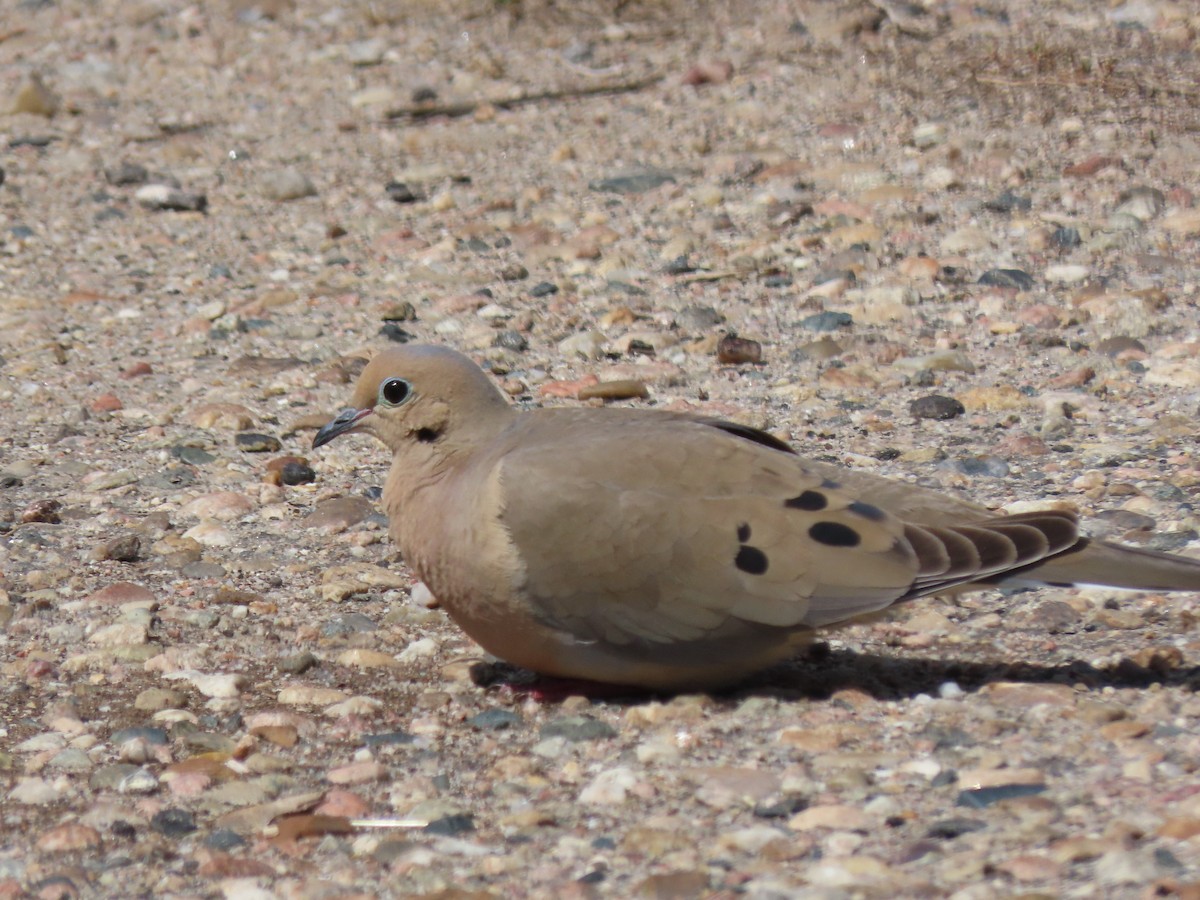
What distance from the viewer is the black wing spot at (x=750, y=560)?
11.7 ft

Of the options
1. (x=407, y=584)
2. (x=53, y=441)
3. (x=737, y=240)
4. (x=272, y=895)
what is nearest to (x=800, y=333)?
(x=737, y=240)

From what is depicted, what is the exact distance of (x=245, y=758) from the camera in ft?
11.6

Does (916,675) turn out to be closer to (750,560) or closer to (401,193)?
(750,560)

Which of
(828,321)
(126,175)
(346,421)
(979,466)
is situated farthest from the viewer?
(126,175)

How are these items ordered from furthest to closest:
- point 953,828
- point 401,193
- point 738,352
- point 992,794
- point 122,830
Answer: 1. point 401,193
2. point 738,352
3. point 122,830
4. point 992,794
5. point 953,828

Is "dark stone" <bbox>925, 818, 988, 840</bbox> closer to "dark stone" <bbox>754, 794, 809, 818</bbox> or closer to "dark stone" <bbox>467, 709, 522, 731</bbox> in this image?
"dark stone" <bbox>754, 794, 809, 818</bbox>

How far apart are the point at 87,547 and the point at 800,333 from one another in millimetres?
2595

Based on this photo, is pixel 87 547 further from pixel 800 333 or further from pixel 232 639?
pixel 800 333

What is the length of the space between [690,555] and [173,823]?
1160mm

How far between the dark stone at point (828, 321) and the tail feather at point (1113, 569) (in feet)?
8.32

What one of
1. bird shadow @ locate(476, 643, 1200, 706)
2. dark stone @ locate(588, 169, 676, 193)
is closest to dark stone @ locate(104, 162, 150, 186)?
dark stone @ locate(588, 169, 676, 193)

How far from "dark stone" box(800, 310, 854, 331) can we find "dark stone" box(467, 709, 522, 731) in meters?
2.71

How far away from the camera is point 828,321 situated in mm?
6070

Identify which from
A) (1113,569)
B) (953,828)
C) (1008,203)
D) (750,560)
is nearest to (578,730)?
(750,560)
